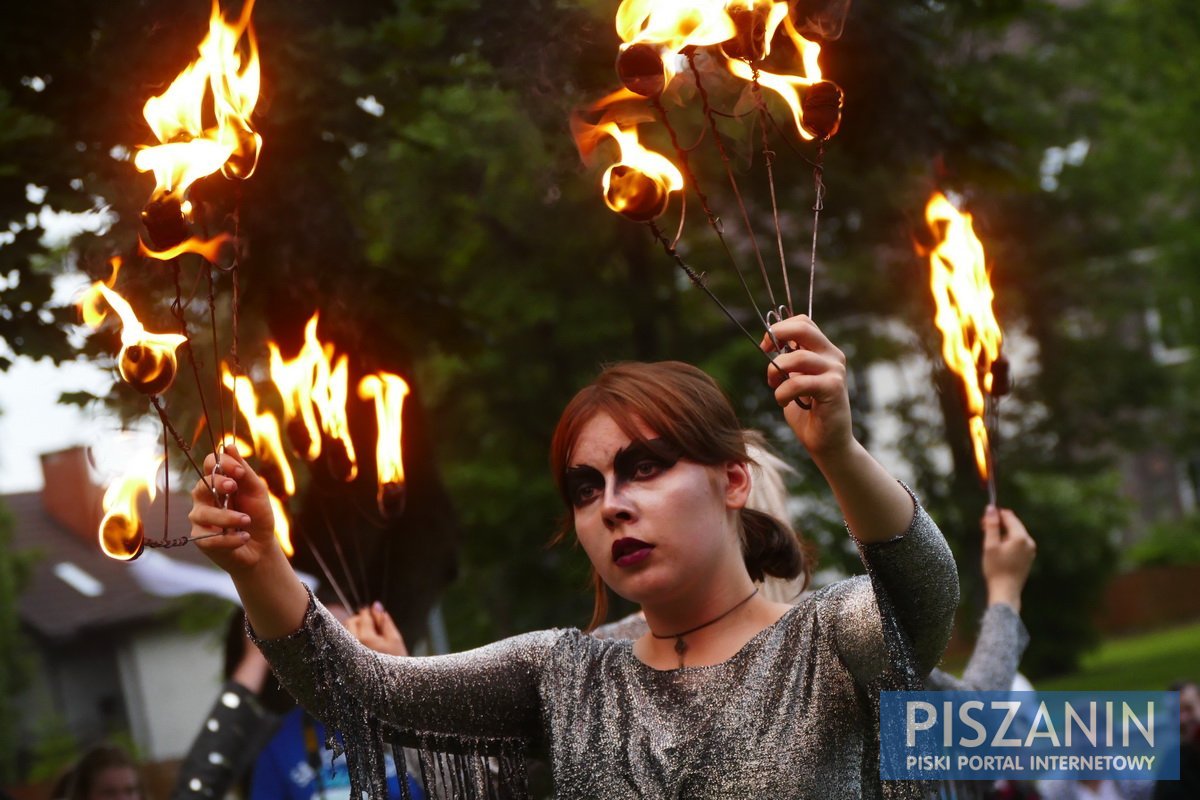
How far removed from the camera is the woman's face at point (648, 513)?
8.95 feet

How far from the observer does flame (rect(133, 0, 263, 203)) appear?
2795 millimetres

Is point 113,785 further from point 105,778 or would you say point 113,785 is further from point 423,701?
point 423,701

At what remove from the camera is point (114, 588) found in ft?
111

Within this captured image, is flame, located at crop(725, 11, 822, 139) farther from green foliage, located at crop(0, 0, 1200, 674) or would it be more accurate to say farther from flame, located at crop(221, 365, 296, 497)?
flame, located at crop(221, 365, 296, 497)

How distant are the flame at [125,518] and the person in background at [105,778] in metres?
3.12

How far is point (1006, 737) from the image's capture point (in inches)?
141

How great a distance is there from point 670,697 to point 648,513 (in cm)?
34

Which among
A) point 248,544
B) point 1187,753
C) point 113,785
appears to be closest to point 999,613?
point 248,544

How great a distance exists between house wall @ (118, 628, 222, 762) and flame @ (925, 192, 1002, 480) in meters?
30.3

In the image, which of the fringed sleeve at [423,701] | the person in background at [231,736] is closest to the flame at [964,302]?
the fringed sleeve at [423,701]

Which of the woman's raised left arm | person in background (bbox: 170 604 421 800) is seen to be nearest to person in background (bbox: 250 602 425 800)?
person in background (bbox: 170 604 421 800)

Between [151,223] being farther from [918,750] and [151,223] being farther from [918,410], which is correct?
[918,410]

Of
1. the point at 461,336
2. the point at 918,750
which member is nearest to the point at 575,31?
the point at 461,336

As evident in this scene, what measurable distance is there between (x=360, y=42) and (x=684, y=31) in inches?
111
